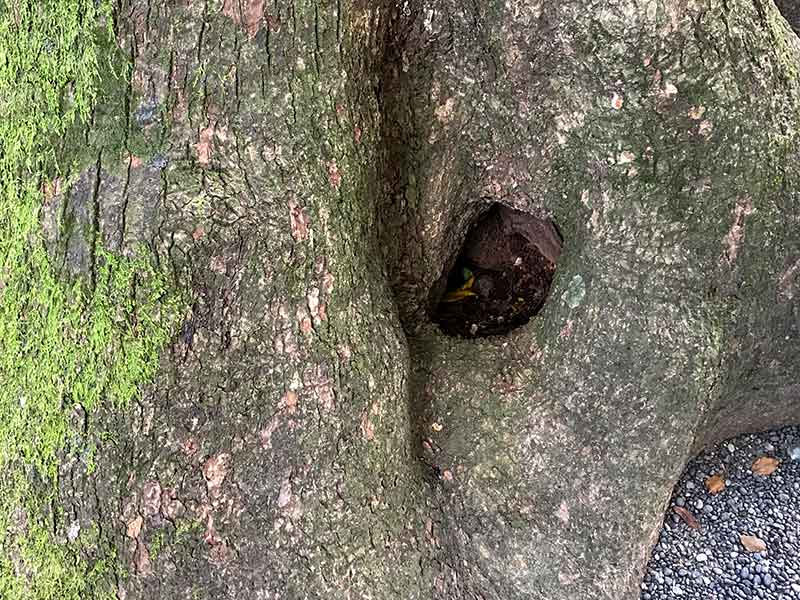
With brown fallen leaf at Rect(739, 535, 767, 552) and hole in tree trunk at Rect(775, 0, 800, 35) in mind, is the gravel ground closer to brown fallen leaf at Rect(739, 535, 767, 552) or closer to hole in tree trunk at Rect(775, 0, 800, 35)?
brown fallen leaf at Rect(739, 535, 767, 552)

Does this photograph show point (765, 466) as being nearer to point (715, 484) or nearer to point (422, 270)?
point (715, 484)

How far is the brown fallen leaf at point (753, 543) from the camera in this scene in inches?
96.6

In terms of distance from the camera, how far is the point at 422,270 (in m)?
2.09

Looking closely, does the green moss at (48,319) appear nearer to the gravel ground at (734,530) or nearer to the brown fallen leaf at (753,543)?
the gravel ground at (734,530)

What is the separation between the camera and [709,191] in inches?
66.6

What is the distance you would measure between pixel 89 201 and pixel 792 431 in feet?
7.97

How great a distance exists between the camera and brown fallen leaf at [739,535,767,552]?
2453 millimetres

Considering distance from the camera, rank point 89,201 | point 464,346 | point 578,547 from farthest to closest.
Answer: point 464,346, point 578,547, point 89,201

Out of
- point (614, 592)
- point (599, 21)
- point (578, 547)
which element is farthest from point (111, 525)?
point (599, 21)

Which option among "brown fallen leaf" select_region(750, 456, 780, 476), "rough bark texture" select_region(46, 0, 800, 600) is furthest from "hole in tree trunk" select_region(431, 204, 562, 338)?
"brown fallen leaf" select_region(750, 456, 780, 476)

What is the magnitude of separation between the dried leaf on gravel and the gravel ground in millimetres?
12

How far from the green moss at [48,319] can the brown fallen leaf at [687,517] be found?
6.02 feet

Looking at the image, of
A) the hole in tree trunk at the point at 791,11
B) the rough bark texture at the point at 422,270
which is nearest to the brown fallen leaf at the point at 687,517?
the rough bark texture at the point at 422,270

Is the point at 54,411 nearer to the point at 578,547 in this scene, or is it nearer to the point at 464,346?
the point at 464,346
